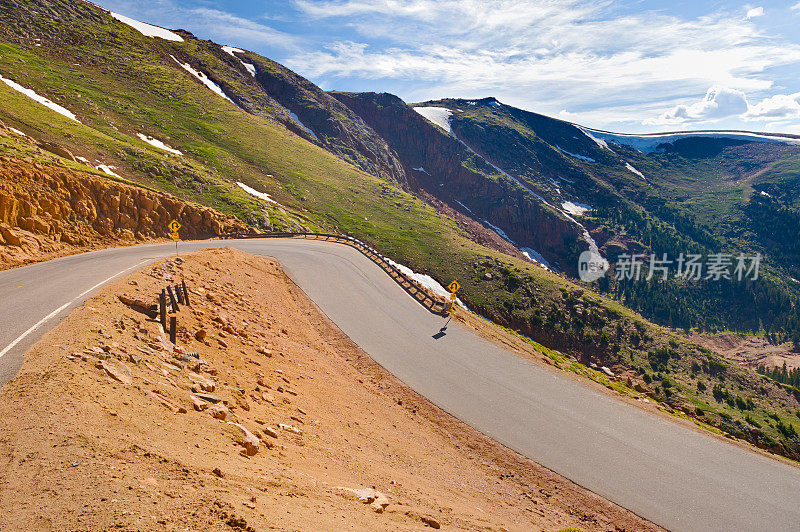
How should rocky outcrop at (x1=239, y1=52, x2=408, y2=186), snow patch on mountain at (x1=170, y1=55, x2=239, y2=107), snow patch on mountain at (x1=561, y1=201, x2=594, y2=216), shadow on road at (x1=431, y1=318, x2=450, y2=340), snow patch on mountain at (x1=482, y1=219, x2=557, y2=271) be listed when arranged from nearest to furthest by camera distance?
shadow on road at (x1=431, y1=318, x2=450, y2=340) < snow patch on mountain at (x1=170, y1=55, x2=239, y2=107) < rocky outcrop at (x1=239, y1=52, x2=408, y2=186) < snow patch on mountain at (x1=482, y1=219, x2=557, y2=271) < snow patch on mountain at (x1=561, y1=201, x2=594, y2=216)

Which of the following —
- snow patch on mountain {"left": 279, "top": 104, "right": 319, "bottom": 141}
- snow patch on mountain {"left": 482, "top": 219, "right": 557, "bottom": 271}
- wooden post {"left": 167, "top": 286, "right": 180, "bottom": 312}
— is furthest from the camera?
snow patch on mountain {"left": 482, "top": 219, "right": 557, "bottom": 271}

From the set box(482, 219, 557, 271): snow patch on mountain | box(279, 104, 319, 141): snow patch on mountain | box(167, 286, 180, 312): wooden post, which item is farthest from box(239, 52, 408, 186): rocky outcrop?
box(167, 286, 180, 312): wooden post

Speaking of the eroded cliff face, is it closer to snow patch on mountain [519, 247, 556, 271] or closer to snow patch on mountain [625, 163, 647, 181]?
snow patch on mountain [519, 247, 556, 271]

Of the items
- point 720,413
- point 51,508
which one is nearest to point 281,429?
point 51,508

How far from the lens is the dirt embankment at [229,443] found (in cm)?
557

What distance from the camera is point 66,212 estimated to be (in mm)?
22062

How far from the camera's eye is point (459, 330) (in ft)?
Answer: 75.3

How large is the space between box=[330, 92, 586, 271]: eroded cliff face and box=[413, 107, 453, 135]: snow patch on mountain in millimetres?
24240

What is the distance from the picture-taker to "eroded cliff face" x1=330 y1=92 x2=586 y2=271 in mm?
107375

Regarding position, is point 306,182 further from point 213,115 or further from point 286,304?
point 286,304

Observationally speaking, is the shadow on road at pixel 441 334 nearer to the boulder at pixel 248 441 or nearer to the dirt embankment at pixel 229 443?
the dirt embankment at pixel 229 443

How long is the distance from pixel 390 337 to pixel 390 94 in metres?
129

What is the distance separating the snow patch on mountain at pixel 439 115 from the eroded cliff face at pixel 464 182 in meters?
24.2

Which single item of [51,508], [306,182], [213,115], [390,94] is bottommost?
[51,508]
